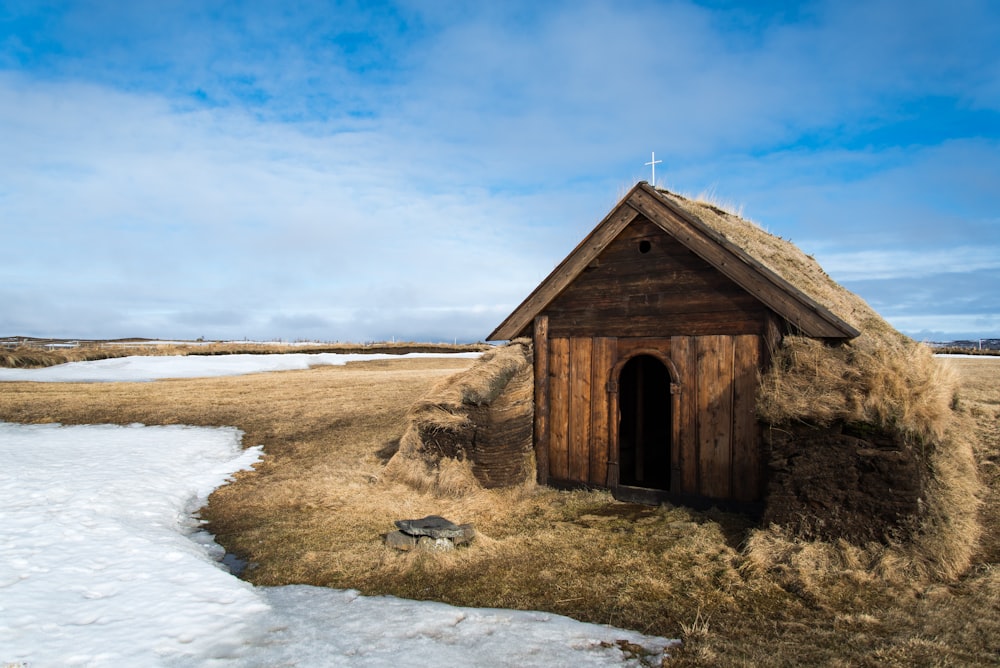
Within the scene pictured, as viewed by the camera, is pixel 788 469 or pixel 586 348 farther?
pixel 586 348

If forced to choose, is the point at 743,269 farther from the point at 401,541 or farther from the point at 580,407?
the point at 401,541

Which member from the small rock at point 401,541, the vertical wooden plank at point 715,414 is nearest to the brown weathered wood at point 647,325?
the vertical wooden plank at point 715,414

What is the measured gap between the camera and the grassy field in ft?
17.4

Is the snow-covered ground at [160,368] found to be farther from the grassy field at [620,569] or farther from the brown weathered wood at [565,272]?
the grassy field at [620,569]

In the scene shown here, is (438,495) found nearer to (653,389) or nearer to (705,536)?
(705,536)

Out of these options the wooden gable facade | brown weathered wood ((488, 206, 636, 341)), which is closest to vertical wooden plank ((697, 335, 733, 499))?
the wooden gable facade

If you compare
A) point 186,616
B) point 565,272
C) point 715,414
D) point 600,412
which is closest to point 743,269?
point 715,414

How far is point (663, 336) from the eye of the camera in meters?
9.66

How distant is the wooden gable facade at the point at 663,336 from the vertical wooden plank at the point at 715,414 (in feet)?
0.05

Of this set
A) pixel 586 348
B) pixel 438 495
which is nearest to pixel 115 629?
pixel 438 495

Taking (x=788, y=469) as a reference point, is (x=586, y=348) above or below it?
above

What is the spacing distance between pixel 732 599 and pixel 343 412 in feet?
48.0

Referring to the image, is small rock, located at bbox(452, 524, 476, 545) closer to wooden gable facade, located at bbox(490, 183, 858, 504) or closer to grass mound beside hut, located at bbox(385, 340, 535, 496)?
grass mound beside hut, located at bbox(385, 340, 535, 496)

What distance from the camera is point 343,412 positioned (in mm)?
18953
